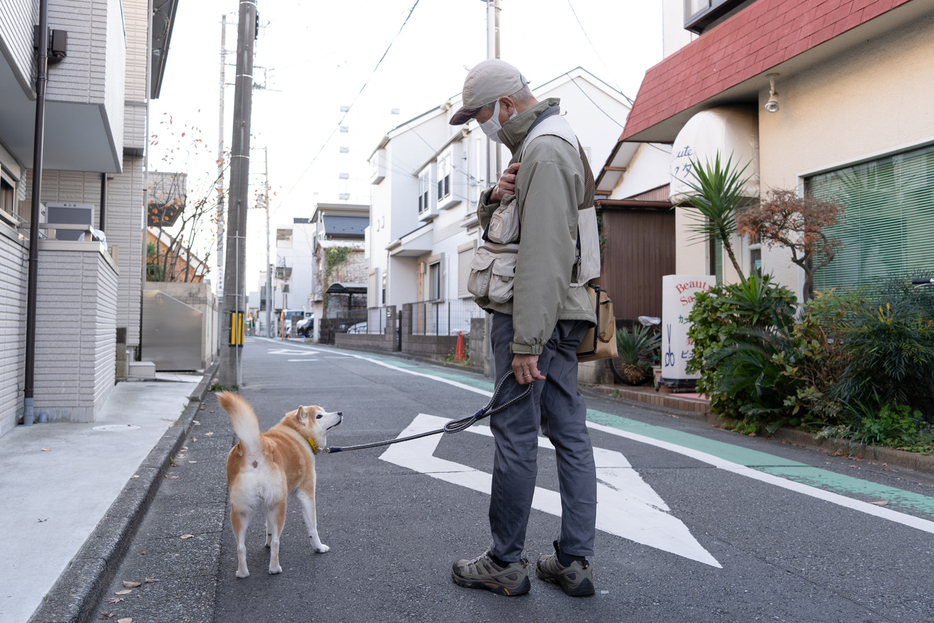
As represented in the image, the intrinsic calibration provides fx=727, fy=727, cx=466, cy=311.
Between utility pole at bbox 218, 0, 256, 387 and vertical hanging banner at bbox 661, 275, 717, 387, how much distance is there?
20.5 feet

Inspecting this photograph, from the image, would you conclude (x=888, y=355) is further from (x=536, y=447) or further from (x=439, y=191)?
(x=439, y=191)

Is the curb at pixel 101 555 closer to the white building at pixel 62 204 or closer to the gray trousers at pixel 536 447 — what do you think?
the gray trousers at pixel 536 447

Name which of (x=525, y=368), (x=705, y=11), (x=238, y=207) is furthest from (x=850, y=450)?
(x=238, y=207)

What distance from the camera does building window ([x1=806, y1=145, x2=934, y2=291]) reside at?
25.5 ft

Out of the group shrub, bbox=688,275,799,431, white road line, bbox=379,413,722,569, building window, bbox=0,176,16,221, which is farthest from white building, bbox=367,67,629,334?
white road line, bbox=379,413,722,569

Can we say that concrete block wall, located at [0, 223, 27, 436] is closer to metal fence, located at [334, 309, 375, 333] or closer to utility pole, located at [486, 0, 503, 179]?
utility pole, located at [486, 0, 503, 179]

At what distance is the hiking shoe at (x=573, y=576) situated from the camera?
2922mm

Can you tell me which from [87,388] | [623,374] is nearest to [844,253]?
[623,374]

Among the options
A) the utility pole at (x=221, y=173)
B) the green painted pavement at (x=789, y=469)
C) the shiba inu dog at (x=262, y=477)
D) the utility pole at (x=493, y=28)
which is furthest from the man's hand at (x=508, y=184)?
the utility pole at (x=221, y=173)

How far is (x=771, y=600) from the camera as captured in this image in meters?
2.93

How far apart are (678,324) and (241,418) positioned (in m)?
7.97

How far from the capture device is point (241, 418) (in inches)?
116

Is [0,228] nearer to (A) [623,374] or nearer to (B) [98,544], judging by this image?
(B) [98,544]

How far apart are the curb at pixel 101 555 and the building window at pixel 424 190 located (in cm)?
2709
